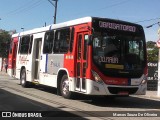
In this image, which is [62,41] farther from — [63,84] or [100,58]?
[100,58]

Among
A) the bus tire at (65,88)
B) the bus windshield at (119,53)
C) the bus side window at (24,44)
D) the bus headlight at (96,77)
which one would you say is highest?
the bus side window at (24,44)

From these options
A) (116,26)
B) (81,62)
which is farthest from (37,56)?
(116,26)

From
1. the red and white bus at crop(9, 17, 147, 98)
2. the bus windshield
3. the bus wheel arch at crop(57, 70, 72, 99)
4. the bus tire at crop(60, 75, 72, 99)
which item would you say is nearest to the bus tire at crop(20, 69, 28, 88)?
the red and white bus at crop(9, 17, 147, 98)

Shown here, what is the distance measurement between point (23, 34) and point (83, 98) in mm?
7658

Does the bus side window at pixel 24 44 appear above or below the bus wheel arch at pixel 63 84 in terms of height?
above

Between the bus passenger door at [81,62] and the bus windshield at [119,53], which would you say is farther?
the bus passenger door at [81,62]

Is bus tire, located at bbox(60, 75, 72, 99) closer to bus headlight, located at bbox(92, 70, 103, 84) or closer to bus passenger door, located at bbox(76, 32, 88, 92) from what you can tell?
bus passenger door, located at bbox(76, 32, 88, 92)

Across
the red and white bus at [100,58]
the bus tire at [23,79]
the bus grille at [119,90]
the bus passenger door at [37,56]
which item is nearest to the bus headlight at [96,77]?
the red and white bus at [100,58]

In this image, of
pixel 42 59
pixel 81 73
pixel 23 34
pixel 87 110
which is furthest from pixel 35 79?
pixel 87 110

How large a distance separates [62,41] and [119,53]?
3.03 m

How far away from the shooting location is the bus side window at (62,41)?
15723 millimetres

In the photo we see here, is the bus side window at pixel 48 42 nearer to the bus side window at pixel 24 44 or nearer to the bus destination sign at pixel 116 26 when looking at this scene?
the bus side window at pixel 24 44

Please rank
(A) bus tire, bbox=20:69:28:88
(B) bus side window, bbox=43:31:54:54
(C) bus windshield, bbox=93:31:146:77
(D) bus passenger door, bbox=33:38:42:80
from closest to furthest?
(C) bus windshield, bbox=93:31:146:77, (B) bus side window, bbox=43:31:54:54, (D) bus passenger door, bbox=33:38:42:80, (A) bus tire, bbox=20:69:28:88

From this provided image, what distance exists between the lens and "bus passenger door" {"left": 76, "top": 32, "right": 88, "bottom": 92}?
45.9ft
